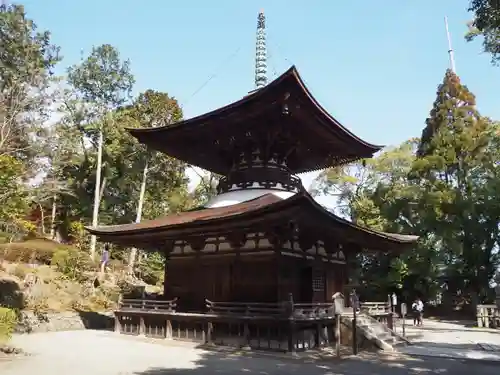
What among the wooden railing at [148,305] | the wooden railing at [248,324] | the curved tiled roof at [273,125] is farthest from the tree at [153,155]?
the wooden railing at [248,324]

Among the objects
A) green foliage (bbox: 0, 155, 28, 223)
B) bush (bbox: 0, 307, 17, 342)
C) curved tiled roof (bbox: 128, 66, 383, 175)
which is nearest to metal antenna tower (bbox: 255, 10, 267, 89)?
curved tiled roof (bbox: 128, 66, 383, 175)

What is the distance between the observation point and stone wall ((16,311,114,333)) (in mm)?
17016

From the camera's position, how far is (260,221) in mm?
12250

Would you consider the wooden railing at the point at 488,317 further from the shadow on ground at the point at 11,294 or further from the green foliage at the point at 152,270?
the shadow on ground at the point at 11,294

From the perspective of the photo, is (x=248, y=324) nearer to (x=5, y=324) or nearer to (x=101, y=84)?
(x=5, y=324)

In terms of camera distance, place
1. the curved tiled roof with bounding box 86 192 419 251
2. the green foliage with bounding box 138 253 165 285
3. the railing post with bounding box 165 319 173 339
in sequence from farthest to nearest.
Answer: the green foliage with bounding box 138 253 165 285 < the railing post with bounding box 165 319 173 339 < the curved tiled roof with bounding box 86 192 419 251

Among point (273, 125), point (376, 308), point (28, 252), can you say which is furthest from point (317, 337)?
point (28, 252)

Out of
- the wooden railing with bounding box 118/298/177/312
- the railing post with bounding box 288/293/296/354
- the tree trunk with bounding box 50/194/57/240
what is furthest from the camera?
the tree trunk with bounding box 50/194/57/240

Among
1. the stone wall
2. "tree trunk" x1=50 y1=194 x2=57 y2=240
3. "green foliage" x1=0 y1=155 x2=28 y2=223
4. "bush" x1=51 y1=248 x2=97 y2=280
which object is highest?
"tree trunk" x1=50 y1=194 x2=57 y2=240

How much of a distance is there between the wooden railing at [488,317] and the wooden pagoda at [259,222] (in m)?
10.5

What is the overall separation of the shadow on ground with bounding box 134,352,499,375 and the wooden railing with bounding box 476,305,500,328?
14.9m

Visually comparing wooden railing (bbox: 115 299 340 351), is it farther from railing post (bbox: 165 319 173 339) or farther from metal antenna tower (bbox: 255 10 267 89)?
metal antenna tower (bbox: 255 10 267 89)

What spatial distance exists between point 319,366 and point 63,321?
1296 cm

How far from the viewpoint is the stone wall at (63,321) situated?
17.0 m
